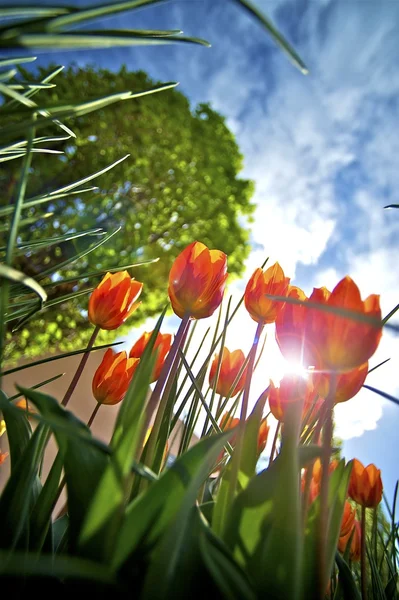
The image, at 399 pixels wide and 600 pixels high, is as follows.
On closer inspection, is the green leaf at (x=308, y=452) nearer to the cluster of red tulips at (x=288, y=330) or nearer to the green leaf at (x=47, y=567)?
the cluster of red tulips at (x=288, y=330)

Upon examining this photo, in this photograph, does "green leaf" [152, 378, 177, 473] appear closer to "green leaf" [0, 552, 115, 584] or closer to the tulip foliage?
the tulip foliage

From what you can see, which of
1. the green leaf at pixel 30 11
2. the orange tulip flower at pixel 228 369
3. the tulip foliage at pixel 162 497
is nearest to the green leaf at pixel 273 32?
Result: the tulip foliage at pixel 162 497

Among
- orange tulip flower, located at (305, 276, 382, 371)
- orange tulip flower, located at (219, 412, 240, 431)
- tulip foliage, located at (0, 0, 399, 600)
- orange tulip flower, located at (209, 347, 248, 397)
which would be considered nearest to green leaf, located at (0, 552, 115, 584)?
tulip foliage, located at (0, 0, 399, 600)

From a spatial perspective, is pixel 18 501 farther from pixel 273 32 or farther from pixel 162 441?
pixel 273 32

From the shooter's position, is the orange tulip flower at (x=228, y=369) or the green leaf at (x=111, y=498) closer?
the green leaf at (x=111, y=498)

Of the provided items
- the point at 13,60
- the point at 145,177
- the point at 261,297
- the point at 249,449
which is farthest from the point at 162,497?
the point at 145,177

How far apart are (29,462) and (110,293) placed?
45 cm

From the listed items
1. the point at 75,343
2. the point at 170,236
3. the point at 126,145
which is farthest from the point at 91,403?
the point at 126,145

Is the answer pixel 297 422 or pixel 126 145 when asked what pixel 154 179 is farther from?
pixel 297 422

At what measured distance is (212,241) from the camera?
597 centimetres

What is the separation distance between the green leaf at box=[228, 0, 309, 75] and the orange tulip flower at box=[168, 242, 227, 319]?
1.09 feet

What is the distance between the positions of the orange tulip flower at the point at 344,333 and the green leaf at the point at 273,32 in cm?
19

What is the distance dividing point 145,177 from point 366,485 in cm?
522

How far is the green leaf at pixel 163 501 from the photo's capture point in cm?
27
